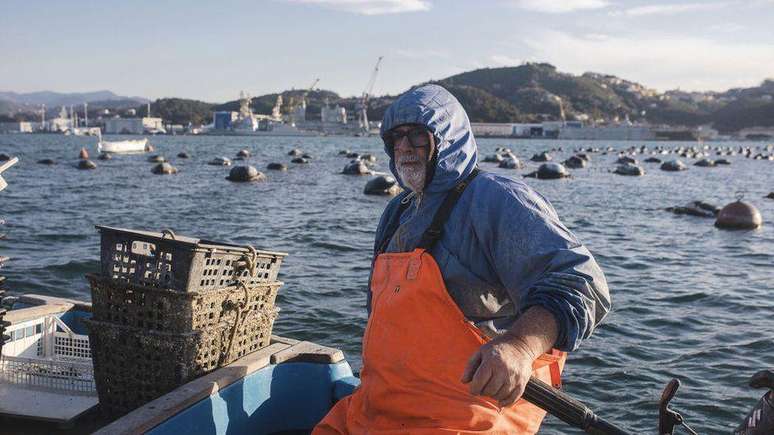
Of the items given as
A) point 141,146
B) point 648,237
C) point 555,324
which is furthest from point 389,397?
point 141,146

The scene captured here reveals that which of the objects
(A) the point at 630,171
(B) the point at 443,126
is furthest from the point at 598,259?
(A) the point at 630,171

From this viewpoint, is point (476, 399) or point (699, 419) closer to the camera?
point (476, 399)

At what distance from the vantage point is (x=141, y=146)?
89.6 m

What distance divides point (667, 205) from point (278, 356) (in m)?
34.2

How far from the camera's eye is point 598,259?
757 inches

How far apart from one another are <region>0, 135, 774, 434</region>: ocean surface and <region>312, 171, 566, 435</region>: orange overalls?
5285 millimetres

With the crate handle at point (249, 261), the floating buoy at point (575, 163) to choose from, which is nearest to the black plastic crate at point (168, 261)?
the crate handle at point (249, 261)

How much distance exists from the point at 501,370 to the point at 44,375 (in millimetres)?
3943

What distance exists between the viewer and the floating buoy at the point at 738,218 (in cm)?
2627

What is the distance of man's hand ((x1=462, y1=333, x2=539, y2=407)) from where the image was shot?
2.45 m

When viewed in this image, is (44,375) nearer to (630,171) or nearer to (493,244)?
(493,244)

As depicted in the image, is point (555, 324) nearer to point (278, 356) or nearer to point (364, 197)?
point (278, 356)

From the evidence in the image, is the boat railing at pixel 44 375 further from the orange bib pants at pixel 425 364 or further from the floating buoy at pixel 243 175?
the floating buoy at pixel 243 175

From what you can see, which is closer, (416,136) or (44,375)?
(416,136)
